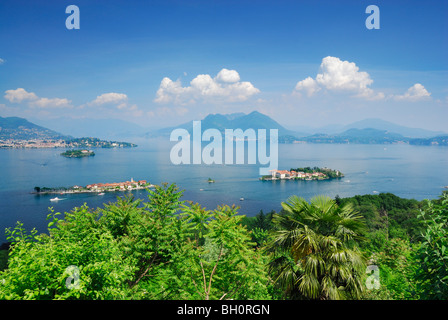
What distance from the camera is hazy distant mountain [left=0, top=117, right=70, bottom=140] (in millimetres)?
76312

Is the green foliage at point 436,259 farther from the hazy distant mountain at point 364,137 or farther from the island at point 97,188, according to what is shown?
the hazy distant mountain at point 364,137

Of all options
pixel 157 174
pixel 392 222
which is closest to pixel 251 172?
pixel 157 174

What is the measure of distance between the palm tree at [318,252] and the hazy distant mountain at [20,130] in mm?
94182

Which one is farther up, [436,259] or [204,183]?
[436,259]

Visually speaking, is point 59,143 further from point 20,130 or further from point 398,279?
point 398,279

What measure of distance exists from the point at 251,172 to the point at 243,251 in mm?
51037

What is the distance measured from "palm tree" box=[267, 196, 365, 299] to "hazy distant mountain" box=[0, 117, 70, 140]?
9418 cm

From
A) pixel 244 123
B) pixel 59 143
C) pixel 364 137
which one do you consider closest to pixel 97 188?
pixel 59 143

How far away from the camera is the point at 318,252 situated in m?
2.84

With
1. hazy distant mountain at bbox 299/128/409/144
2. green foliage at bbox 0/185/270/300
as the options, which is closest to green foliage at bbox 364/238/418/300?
green foliage at bbox 0/185/270/300

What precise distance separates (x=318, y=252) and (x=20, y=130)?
100m

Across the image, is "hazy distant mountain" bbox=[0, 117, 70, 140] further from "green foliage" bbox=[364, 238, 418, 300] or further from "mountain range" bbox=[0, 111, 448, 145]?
"green foliage" bbox=[364, 238, 418, 300]
